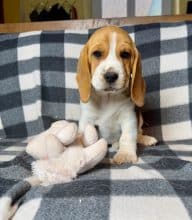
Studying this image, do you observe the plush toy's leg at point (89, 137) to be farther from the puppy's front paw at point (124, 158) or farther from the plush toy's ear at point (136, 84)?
the plush toy's ear at point (136, 84)

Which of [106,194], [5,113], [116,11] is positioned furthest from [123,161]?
[116,11]

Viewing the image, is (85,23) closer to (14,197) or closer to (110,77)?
(110,77)

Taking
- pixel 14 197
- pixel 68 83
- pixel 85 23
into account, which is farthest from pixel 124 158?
pixel 85 23

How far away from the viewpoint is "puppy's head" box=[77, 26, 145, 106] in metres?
1.20

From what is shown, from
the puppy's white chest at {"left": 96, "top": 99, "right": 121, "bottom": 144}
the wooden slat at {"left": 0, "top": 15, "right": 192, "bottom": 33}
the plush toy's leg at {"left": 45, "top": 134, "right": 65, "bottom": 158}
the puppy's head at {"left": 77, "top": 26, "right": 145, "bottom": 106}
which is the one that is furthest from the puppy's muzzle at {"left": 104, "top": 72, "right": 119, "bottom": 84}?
the wooden slat at {"left": 0, "top": 15, "right": 192, "bottom": 33}

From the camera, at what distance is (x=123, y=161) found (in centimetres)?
116

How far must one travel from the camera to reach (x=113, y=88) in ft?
4.01

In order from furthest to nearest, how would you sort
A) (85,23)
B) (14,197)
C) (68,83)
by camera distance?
(85,23)
(68,83)
(14,197)

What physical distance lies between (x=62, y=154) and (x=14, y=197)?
209 mm

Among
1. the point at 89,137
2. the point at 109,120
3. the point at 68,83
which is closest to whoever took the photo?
the point at 89,137

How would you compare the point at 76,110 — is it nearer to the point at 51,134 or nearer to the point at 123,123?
the point at 123,123

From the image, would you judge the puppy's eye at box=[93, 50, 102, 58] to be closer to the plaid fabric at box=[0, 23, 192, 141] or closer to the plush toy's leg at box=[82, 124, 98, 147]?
the plush toy's leg at box=[82, 124, 98, 147]

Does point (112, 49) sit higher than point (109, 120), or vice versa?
point (112, 49)

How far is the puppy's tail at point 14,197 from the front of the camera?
80 centimetres
